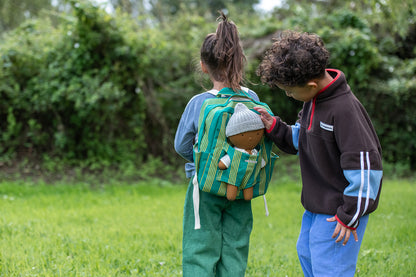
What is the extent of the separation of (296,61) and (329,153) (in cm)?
49

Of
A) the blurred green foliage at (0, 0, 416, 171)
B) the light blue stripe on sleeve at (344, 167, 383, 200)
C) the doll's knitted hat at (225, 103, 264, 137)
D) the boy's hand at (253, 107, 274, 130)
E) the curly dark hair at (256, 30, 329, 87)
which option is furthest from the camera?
the blurred green foliage at (0, 0, 416, 171)

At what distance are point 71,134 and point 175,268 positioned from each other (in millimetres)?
5079

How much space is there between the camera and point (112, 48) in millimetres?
7711

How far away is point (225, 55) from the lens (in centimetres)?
249

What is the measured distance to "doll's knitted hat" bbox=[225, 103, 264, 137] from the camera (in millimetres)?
2297

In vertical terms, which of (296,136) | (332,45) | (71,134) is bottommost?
(71,134)

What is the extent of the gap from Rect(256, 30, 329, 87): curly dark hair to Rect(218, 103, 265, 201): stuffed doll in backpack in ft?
0.75

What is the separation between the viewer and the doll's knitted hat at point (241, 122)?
230 cm

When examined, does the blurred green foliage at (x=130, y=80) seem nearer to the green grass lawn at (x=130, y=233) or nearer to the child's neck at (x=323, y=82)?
the green grass lawn at (x=130, y=233)

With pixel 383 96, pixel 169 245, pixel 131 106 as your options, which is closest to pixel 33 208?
pixel 169 245

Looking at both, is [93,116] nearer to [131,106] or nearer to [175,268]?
[131,106]

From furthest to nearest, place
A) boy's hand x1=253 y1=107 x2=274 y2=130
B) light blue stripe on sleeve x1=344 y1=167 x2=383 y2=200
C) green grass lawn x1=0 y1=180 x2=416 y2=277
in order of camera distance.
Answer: green grass lawn x1=0 y1=180 x2=416 y2=277, boy's hand x1=253 y1=107 x2=274 y2=130, light blue stripe on sleeve x1=344 y1=167 x2=383 y2=200

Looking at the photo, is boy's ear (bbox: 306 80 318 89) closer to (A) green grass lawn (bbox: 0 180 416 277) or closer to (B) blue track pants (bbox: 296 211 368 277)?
(B) blue track pants (bbox: 296 211 368 277)

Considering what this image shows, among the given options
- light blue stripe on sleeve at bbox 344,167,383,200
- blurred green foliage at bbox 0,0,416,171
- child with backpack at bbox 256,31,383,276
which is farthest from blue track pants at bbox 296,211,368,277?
blurred green foliage at bbox 0,0,416,171
